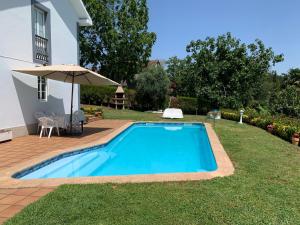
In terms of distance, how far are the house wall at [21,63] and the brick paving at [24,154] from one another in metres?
1.02

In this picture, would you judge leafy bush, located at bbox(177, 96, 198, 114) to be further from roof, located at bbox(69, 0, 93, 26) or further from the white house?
the white house

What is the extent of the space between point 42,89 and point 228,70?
20029 mm

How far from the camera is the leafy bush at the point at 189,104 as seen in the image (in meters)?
30.1

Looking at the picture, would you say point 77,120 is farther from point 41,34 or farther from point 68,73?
point 41,34

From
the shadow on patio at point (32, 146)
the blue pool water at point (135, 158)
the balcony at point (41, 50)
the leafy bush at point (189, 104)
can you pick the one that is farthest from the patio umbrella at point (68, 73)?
the leafy bush at point (189, 104)

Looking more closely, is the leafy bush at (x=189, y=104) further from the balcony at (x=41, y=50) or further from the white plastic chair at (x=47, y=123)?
the white plastic chair at (x=47, y=123)

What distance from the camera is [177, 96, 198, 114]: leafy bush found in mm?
30109

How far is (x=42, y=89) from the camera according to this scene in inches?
589

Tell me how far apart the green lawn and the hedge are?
707 centimetres

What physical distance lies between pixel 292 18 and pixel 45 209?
20.1 meters

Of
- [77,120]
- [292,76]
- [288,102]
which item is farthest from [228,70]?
[77,120]

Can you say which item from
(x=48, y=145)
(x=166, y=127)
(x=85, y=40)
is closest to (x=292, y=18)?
(x=166, y=127)

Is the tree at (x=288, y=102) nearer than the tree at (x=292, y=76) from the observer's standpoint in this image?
Yes

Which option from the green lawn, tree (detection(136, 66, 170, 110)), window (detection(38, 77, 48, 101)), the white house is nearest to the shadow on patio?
the white house
